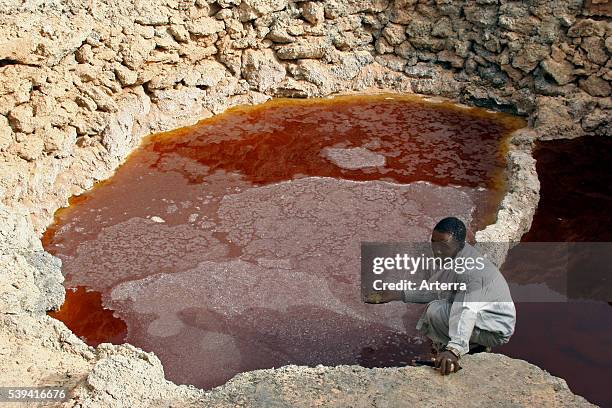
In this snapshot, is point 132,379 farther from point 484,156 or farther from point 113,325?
point 484,156

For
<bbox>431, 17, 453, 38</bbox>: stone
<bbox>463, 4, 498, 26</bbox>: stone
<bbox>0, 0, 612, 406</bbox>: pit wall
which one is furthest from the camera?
<bbox>431, 17, 453, 38</bbox>: stone

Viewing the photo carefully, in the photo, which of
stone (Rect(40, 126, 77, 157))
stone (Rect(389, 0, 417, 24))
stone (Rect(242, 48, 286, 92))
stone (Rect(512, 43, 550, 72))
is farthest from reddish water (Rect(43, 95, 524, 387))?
stone (Rect(389, 0, 417, 24))

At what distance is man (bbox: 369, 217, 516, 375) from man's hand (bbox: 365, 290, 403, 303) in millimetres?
292

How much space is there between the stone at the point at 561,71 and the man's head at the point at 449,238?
514cm

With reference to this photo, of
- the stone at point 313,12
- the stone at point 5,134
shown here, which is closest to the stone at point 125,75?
the stone at point 5,134

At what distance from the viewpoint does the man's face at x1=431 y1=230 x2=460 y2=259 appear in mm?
3658

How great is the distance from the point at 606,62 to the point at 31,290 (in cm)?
645

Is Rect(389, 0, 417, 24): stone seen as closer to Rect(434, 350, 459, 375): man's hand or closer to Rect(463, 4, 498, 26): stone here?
Rect(463, 4, 498, 26): stone

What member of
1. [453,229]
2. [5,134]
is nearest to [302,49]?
[5,134]

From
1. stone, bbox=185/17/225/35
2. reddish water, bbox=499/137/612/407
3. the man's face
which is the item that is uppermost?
stone, bbox=185/17/225/35

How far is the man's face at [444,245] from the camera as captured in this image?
12.0 ft

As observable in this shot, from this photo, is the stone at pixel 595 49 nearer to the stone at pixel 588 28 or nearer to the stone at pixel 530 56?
the stone at pixel 588 28

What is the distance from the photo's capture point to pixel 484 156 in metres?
7.36

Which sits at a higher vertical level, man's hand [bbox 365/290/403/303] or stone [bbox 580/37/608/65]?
stone [bbox 580/37/608/65]
